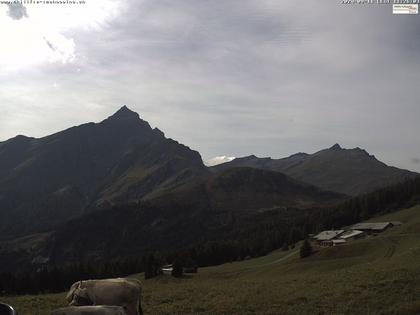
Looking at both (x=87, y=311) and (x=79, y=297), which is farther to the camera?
(x=79, y=297)

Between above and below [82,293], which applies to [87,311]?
below

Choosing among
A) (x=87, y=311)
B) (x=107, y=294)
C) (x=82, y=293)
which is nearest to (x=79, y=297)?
(x=82, y=293)

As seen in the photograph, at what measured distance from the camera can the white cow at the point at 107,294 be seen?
18812 millimetres

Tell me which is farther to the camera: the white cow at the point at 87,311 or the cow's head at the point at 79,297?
the cow's head at the point at 79,297

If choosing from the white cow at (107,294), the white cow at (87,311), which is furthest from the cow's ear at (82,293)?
the white cow at (87,311)

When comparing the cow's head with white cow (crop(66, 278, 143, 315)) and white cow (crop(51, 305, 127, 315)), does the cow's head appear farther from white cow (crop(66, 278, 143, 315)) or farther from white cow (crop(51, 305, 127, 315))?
white cow (crop(51, 305, 127, 315))

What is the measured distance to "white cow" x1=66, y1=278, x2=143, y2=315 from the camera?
18.8m

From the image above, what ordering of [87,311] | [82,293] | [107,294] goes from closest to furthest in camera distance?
[87,311]
[107,294]
[82,293]

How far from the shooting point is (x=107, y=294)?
61.9 feet

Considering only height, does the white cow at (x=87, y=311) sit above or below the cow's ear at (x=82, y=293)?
below

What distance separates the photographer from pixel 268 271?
7969 cm

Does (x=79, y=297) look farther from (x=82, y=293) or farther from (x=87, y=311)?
(x=87, y=311)

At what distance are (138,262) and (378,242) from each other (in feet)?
323

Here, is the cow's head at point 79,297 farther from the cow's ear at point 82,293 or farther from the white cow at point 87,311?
the white cow at point 87,311
